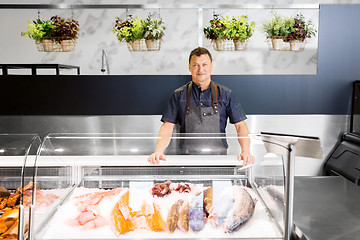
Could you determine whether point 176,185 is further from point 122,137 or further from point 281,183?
point 281,183

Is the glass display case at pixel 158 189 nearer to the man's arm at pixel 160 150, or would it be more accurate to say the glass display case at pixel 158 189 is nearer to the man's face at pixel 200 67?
the man's arm at pixel 160 150

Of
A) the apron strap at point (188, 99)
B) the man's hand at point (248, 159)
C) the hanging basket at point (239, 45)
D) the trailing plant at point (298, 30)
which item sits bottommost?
the man's hand at point (248, 159)

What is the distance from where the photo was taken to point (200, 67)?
2.79 metres

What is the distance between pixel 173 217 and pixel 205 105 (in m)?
1.54

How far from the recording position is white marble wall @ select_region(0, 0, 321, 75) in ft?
14.9

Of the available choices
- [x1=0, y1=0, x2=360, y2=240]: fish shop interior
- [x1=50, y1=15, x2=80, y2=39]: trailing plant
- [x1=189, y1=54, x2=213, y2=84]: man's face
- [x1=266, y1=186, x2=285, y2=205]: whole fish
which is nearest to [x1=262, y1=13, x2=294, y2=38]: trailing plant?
[x1=0, y1=0, x2=360, y2=240]: fish shop interior

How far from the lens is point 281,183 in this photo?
159 cm

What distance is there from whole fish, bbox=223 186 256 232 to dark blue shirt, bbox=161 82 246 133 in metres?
1.34

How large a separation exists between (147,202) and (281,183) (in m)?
0.58

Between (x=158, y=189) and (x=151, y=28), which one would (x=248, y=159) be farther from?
(x=151, y=28)

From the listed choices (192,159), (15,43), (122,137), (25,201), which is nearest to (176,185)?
(192,159)

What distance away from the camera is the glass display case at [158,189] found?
1.54 m

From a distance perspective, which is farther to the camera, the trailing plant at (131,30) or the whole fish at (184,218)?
the trailing plant at (131,30)

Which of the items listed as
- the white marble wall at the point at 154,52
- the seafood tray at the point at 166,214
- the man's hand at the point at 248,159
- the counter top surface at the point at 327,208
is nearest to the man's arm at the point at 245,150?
the man's hand at the point at 248,159
